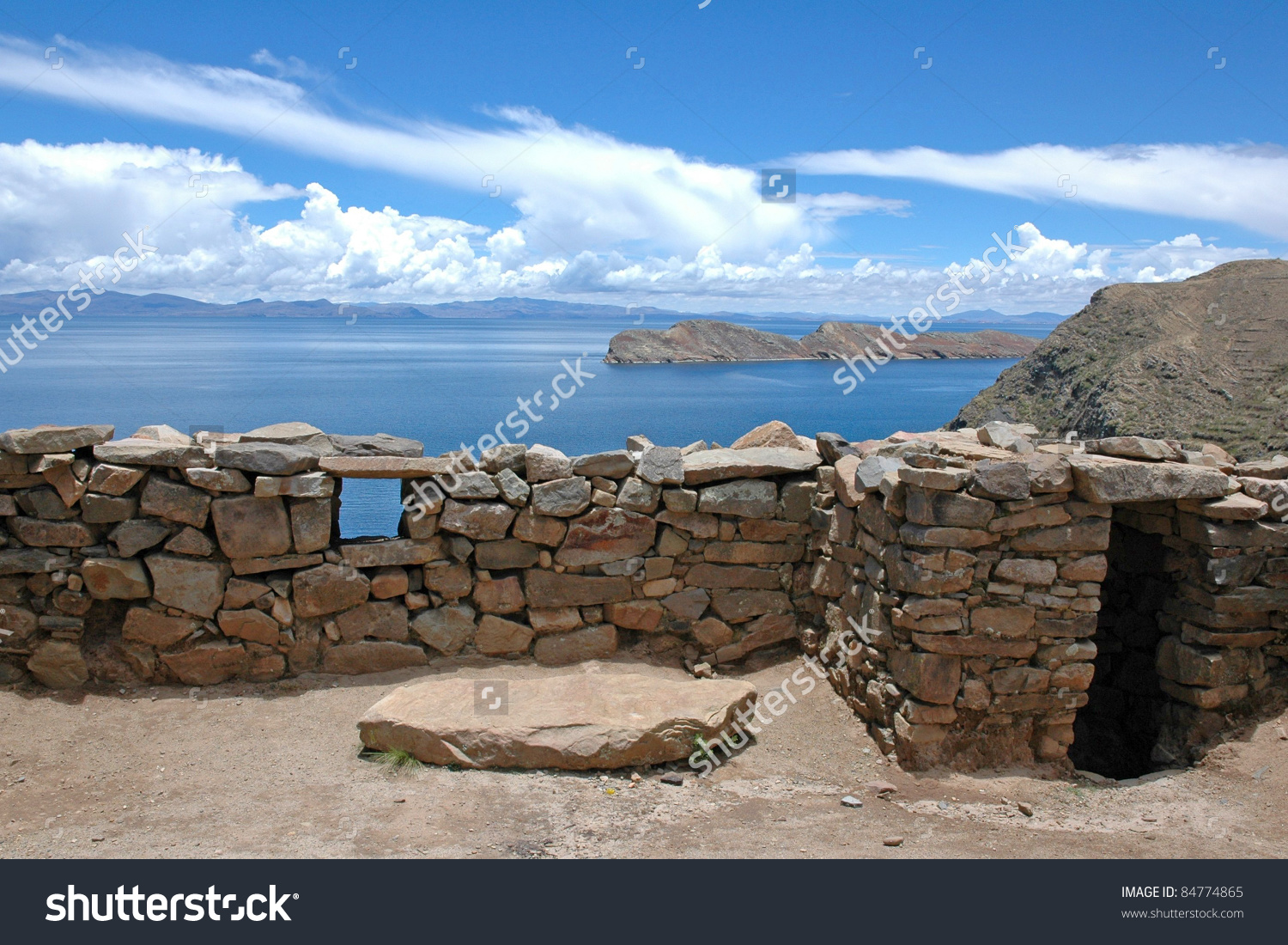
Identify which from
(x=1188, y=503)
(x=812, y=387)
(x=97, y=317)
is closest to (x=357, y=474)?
(x=1188, y=503)

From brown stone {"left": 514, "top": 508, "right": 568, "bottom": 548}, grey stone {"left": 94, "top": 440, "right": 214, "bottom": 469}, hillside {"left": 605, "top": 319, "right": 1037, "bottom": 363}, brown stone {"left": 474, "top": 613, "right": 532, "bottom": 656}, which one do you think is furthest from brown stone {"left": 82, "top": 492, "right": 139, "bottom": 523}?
hillside {"left": 605, "top": 319, "right": 1037, "bottom": 363}

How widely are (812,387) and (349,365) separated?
27.3 meters

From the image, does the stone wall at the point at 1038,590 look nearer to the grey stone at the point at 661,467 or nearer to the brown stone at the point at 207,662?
the grey stone at the point at 661,467

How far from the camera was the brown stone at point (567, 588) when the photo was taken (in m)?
8.95

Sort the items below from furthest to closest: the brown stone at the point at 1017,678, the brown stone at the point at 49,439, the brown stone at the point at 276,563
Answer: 1. the brown stone at the point at 276,563
2. the brown stone at the point at 49,439
3. the brown stone at the point at 1017,678

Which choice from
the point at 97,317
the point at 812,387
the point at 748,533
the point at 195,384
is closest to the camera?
the point at 748,533

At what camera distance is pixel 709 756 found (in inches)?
287

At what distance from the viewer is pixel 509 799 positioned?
649 cm

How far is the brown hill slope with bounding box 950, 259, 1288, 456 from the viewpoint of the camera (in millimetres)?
22422

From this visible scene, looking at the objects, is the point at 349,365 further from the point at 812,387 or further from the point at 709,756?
the point at 709,756

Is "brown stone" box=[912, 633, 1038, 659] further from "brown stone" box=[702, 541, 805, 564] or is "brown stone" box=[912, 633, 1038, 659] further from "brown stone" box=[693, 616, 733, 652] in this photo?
"brown stone" box=[693, 616, 733, 652]

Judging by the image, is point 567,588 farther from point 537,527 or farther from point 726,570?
point 726,570

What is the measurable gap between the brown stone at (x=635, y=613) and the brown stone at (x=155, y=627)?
431cm

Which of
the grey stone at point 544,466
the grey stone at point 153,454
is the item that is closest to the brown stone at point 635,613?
the grey stone at point 544,466
